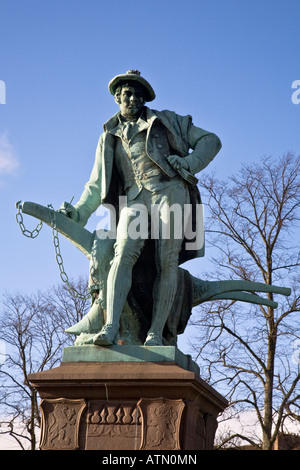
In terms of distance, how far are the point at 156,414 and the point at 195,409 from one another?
1.44 ft

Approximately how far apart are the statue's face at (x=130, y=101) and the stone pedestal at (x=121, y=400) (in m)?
2.41

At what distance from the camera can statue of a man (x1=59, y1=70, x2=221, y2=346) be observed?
23.7 ft

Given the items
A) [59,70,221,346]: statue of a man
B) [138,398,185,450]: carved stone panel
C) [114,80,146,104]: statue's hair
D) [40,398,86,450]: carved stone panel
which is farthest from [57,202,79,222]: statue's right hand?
[138,398,185,450]: carved stone panel

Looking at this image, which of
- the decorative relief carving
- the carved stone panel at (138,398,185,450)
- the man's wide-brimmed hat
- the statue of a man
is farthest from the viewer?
the man's wide-brimmed hat

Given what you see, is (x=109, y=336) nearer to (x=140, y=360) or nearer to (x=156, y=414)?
(x=140, y=360)

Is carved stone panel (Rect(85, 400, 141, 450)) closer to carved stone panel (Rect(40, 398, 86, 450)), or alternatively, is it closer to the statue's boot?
carved stone panel (Rect(40, 398, 86, 450))

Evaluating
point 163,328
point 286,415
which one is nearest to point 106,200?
point 163,328

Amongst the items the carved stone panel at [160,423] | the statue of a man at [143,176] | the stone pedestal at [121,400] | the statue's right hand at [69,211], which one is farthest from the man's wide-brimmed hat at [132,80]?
the carved stone panel at [160,423]

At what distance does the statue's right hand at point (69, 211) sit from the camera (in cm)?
786

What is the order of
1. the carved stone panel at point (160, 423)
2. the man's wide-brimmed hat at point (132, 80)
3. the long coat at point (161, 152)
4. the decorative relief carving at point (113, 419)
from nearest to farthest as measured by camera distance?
the carved stone panel at point (160, 423) < the decorative relief carving at point (113, 419) < the long coat at point (161, 152) < the man's wide-brimmed hat at point (132, 80)

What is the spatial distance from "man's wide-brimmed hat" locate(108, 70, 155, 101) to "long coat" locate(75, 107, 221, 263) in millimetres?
181

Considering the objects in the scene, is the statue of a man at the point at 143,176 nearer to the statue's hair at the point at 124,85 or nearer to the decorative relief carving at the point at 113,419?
the statue's hair at the point at 124,85

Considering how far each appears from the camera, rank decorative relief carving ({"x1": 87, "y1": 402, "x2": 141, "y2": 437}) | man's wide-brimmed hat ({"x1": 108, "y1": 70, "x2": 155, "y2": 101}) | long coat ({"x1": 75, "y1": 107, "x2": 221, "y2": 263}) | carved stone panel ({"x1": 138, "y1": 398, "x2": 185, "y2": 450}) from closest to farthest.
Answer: carved stone panel ({"x1": 138, "y1": 398, "x2": 185, "y2": 450})
decorative relief carving ({"x1": 87, "y1": 402, "x2": 141, "y2": 437})
long coat ({"x1": 75, "y1": 107, "x2": 221, "y2": 263})
man's wide-brimmed hat ({"x1": 108, "y1": 70, "x2": 155, "y2": 101})

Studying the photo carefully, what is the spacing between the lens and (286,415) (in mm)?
18047
